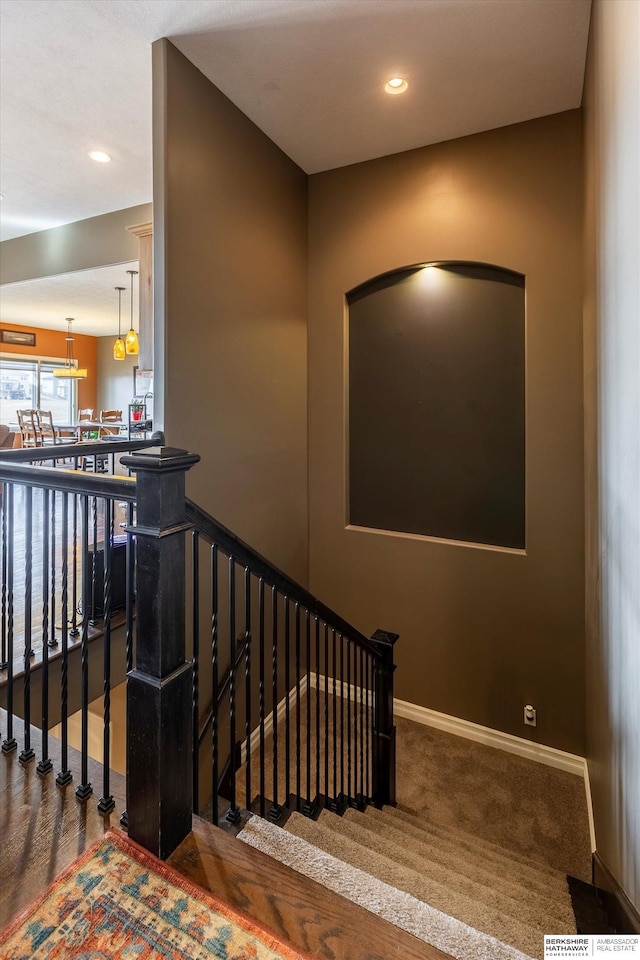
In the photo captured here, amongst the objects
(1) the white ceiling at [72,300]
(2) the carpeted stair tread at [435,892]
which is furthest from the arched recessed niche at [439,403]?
(1) the white ceiling at [72,300]

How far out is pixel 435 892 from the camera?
163 centimetres

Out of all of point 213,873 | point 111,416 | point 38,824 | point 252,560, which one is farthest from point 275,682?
point 111,416

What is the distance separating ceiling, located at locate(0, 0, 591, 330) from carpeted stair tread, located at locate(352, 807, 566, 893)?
376cm

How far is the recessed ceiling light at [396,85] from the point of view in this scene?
2.58m

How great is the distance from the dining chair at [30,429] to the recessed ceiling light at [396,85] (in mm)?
6877

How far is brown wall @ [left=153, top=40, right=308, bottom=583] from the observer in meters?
2.41

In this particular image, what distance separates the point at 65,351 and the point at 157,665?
11.3 meters

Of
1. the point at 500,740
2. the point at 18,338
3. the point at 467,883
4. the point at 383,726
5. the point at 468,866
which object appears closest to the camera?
the point at 467,883

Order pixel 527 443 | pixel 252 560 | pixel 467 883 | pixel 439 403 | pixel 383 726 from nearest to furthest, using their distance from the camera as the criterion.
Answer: pixel 252 560 → pixel 467 883 → pixel 383 726 → pixel 527 443 → pixel 439 403

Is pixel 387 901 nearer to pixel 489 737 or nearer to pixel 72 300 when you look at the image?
pixel 489 737

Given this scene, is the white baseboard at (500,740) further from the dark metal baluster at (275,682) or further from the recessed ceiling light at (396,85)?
the recessed ceiling light at (396,85)

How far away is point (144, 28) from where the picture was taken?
2.25 m

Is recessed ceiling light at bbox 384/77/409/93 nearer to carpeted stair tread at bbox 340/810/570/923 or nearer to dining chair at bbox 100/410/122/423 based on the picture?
carpeted stair tread at bbox 340/810/570/923

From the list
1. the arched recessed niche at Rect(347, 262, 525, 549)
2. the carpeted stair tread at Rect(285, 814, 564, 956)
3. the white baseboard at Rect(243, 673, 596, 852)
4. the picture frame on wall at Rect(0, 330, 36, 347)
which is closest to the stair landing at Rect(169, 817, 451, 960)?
the carpeted stair tread at Rect(285, 814, 564, 956)
